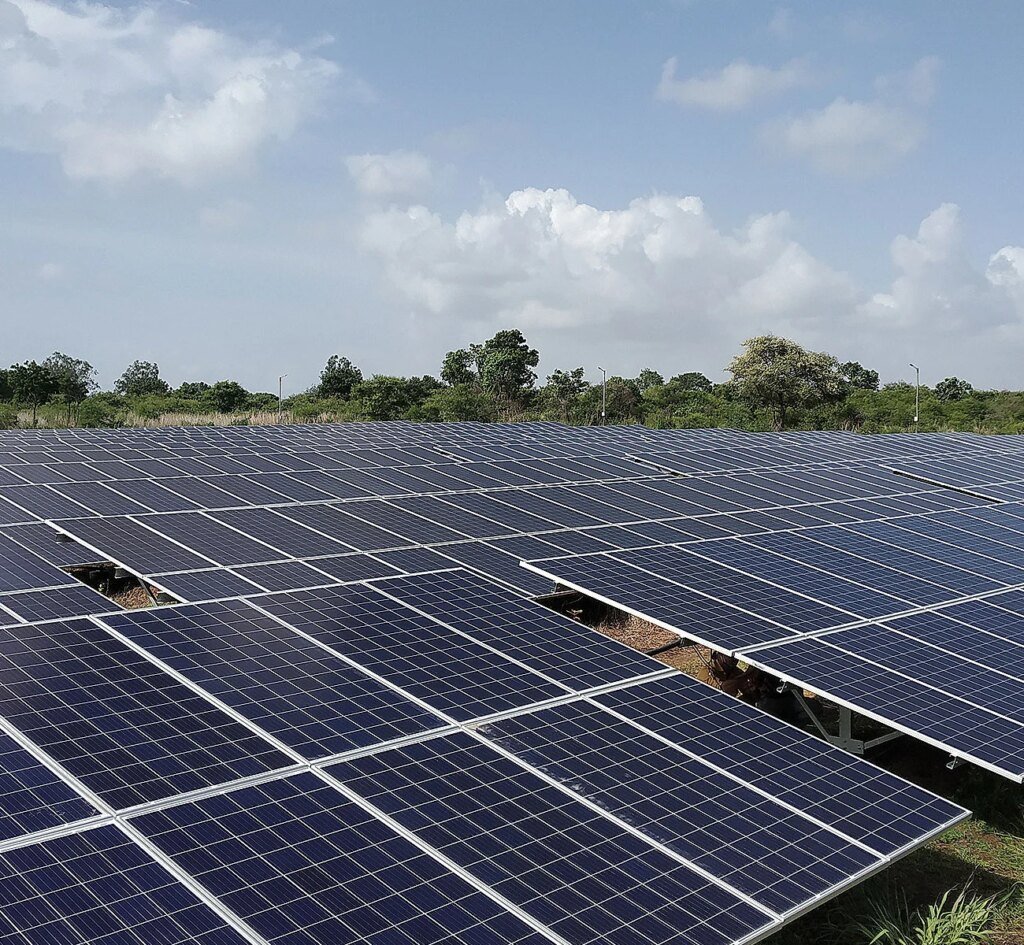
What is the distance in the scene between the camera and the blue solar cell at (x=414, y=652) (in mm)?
10711

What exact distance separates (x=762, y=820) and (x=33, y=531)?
508 inches

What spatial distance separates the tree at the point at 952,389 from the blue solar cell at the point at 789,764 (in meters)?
106

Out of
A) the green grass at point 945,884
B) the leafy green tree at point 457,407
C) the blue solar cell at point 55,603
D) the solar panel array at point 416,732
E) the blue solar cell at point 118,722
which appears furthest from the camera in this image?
the leafy green tree at point 457,407

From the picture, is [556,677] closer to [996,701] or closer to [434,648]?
[434,648]

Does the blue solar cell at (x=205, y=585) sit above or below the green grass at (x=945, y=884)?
above

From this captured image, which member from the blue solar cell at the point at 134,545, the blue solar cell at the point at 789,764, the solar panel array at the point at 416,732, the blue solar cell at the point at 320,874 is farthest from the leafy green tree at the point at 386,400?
the blue solar cell at the point at 320,874

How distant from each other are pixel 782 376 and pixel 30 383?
55.1 metres

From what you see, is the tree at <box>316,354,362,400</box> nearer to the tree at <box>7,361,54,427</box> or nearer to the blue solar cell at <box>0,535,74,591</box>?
the tree at <box>7,361,54,427</box>

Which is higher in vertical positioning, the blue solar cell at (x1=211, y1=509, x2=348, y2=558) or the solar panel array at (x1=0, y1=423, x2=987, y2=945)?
the blue solar cell at (x1=211, y1=509, x2=348, y2=558)

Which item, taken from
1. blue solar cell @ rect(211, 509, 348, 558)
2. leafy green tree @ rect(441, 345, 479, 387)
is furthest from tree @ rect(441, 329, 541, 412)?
blue solar cell @ rect(211, 509, 348, 558)

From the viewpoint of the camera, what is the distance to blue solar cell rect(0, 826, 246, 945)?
640 cm

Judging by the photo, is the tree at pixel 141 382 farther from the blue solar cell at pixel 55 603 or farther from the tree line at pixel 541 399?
the blue solar cell at pixel 55 603

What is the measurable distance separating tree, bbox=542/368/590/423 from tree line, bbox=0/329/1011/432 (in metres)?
0.10

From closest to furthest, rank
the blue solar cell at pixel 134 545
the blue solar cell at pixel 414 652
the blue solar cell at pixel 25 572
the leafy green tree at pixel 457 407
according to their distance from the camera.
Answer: the blue solar cell at pixel 414 652
the blue solar cell at pixel 25 572
the blue solar cell at pixel 134 545
the leafy green tree at pixel 457 407
